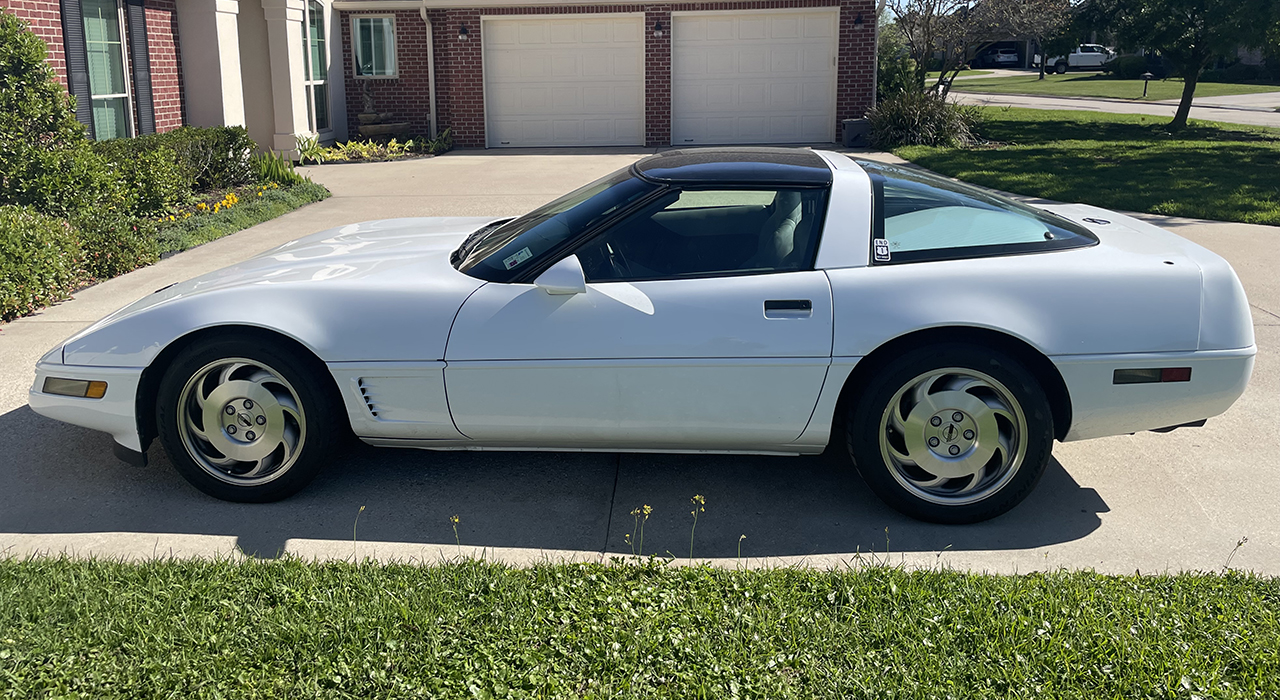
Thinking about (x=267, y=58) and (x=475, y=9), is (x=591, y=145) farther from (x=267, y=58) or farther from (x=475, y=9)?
(x=267, y=58)

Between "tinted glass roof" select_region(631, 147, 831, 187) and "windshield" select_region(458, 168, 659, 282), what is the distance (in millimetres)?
99

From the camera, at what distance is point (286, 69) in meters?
17.1

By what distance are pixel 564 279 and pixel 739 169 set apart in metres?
0.93

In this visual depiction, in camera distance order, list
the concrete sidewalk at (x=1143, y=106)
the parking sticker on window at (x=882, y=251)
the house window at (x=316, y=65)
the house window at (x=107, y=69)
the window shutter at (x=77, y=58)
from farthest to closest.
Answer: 1. the concrete sidewalk at (x=1143, y=106)
2. the house window at (x=316, y=65)
3. the house window at (x=107, y=69)
4. the window shutter at (x=77, y=58)
5. the parking sticker on window at (x=882, y=251)

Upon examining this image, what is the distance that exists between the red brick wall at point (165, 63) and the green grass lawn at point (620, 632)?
444 inches

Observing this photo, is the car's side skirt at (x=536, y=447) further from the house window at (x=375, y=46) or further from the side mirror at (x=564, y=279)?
the house window at (x=375, y=46)

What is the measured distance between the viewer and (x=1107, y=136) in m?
19.7

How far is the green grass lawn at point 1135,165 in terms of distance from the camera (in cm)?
1161

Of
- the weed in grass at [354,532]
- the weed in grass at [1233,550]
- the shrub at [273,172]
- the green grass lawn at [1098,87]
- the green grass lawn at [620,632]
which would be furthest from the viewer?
the green grass lawn at [1098,87]

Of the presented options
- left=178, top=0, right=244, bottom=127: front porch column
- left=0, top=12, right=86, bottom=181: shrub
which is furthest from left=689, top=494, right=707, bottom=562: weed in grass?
left=178, top=0, right=244, bottom=127: front porch column

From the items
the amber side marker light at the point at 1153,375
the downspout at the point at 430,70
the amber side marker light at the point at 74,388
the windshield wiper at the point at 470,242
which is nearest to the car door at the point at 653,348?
the windshield wiper at the point at 470,242

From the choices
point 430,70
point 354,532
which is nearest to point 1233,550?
point 354,532

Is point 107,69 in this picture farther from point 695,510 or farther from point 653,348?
point 695,510

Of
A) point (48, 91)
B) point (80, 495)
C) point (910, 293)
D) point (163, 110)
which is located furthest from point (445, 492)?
point (163, 110)
